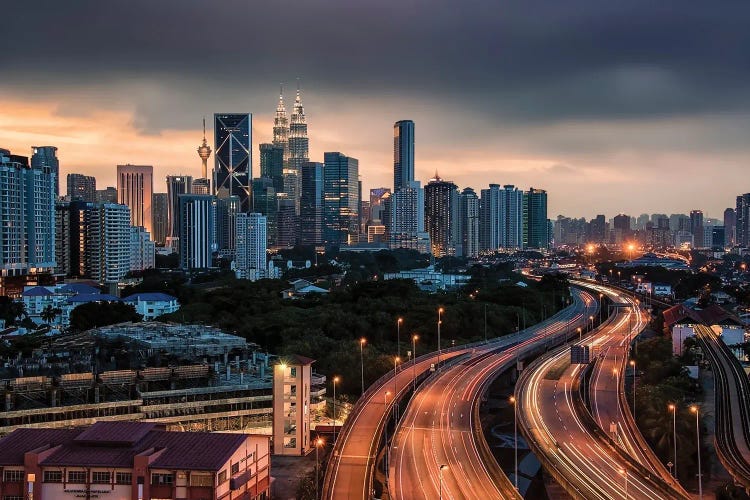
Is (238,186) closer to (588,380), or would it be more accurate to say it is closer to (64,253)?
(64,253)

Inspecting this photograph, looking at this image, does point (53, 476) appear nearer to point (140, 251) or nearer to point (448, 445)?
point (448, 445)

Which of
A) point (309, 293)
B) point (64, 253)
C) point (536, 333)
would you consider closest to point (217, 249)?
point (64, 253)

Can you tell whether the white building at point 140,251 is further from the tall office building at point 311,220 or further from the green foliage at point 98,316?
the tall office building at point 311,220

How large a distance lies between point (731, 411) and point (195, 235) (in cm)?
10960

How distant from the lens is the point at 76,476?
18.4 meters

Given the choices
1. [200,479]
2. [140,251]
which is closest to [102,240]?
[140,251]

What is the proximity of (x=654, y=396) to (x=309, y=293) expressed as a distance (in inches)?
1691

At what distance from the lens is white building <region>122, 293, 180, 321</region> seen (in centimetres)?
6375

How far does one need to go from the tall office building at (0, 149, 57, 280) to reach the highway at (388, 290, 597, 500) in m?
45.5

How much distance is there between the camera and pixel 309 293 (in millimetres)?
69438

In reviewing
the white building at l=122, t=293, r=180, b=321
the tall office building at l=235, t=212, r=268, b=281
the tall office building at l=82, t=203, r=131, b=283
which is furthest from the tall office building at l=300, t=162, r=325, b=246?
the white building at l=122, t=293, r=180, b=321

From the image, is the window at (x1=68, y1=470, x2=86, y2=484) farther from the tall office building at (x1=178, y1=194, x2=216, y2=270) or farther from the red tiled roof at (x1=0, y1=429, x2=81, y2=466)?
the tall office building at (x1=178, y1=194, x2=216, y2=270)

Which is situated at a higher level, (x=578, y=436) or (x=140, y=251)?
(x=140, y=251)

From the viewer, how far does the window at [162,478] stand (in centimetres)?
1805
